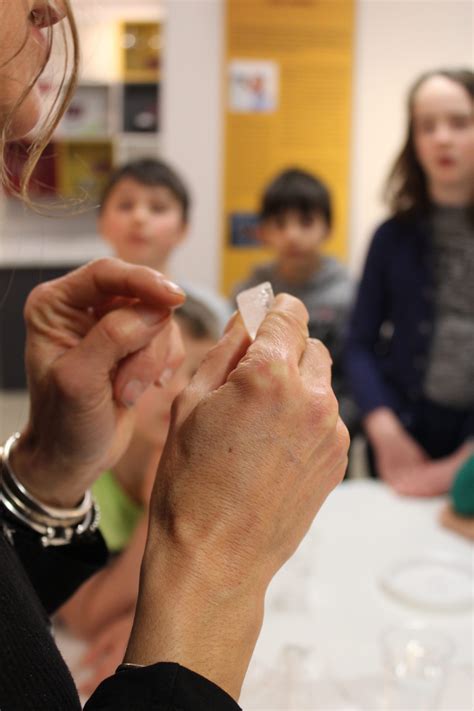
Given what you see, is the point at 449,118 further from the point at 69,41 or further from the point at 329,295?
the point at 69,41

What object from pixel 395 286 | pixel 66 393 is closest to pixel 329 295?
pixel 395 286

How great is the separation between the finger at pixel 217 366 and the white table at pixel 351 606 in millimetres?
383

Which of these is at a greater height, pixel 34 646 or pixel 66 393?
pixel 66 393

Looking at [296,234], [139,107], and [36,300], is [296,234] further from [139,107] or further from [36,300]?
[139,107]

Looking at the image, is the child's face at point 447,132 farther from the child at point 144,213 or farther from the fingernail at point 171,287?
the fingernail at point 171,287

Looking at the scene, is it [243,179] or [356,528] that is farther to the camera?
[243,179]

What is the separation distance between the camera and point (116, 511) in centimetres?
132

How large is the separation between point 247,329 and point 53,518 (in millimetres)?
277

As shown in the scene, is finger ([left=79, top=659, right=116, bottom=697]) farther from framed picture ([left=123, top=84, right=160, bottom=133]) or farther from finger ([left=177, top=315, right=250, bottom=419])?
framed picture ([left=123, top=84, right=160, bottom=133])

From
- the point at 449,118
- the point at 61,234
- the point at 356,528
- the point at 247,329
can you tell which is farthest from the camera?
the point at 61,234

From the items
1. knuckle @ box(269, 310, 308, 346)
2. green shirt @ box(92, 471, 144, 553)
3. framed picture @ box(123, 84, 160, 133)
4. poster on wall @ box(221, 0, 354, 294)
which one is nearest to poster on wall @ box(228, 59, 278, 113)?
poster on wall @ box(221, 0, 354, 294)

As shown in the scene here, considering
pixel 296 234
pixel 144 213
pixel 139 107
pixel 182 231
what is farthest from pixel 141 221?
pixel 139 107

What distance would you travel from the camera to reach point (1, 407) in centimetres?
384

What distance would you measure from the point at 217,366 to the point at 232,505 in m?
0.13
